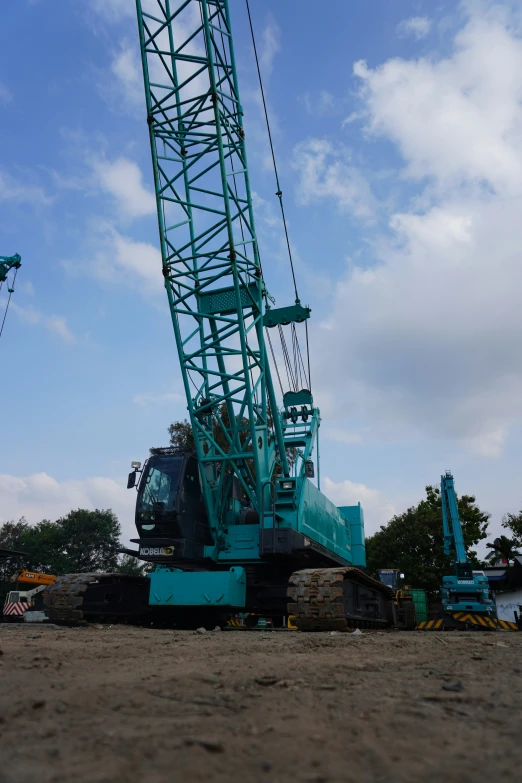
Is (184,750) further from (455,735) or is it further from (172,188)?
(172,188)

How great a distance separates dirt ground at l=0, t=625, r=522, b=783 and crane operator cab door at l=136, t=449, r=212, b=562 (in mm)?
7065

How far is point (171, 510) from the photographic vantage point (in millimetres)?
11141

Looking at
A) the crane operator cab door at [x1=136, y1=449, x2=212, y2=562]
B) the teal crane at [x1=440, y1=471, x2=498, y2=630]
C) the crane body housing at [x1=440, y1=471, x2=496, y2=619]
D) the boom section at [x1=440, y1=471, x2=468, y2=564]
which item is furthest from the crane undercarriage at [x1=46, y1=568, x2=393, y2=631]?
the boom section at [x1=440, y1=471, x2=468, y2=564]

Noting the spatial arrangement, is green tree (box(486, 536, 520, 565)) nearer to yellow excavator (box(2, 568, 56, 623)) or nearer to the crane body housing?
the crane body housing

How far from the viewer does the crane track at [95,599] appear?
1070 cm

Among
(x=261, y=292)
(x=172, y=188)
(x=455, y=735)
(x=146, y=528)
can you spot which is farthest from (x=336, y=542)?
(x=455, y=735)

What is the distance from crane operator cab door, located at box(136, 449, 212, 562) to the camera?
11070 mm

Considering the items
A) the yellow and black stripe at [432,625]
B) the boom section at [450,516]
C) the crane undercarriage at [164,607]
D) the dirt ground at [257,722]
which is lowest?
the dirt ground at [257,722]

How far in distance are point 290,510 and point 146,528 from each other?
2.94 metres

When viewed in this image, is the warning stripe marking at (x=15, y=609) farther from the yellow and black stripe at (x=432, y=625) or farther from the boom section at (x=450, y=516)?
the boom section at (x=450, y=516)

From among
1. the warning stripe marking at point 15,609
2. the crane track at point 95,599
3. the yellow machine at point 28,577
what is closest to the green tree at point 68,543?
the yellow machine at point 28,577

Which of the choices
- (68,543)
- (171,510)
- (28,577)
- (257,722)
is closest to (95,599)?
(171,510)

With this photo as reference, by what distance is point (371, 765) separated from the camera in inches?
72.9

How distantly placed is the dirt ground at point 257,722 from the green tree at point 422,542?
32505 mm
